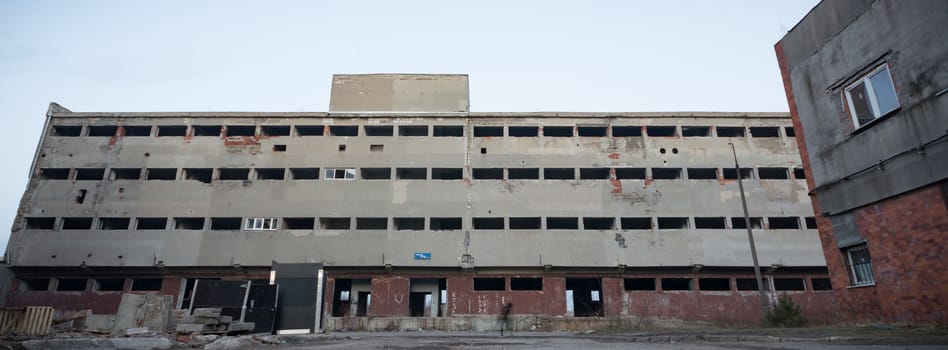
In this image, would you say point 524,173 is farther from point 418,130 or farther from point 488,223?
point 418,130

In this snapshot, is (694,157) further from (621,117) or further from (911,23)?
(911,23)

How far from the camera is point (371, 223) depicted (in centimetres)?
2972

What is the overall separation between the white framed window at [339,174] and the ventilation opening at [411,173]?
2.78m

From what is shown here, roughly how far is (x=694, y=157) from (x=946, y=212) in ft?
74.6

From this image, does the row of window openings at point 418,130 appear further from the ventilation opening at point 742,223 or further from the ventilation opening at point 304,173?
the ventilation opening at point 742,223

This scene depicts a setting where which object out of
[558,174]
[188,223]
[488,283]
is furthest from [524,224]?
[188,223]

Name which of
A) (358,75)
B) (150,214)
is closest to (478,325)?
(358,75)

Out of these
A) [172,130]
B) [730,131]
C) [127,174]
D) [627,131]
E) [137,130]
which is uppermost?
[172,130]

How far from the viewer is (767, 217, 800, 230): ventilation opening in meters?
28.5

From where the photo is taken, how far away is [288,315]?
650 inches

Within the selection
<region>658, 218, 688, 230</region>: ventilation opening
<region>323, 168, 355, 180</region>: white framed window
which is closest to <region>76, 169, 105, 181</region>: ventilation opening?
<region>323, 168, 355, 180</region>: white framed window

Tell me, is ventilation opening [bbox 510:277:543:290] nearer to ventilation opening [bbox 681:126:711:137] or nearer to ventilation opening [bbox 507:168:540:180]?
ventilation opening [bbox 507:168:540:180]

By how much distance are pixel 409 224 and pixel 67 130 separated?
2371 cm

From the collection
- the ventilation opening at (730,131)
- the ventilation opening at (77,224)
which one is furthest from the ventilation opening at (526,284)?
the ventilation opening at (77,224)
